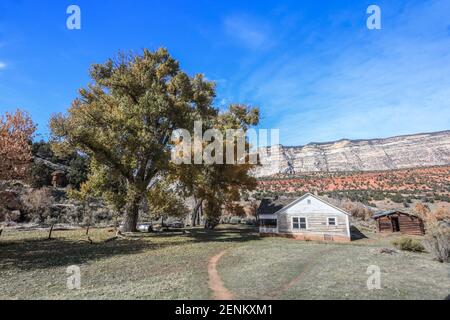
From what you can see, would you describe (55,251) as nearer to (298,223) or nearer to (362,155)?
(298,223)

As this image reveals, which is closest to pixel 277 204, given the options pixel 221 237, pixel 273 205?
pixel 273 205

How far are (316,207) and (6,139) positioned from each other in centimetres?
3125

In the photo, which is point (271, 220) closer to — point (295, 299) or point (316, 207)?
point (316, 207)

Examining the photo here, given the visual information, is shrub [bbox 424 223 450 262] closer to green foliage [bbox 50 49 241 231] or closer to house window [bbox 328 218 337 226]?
house window [bbox 328 218 337 226]

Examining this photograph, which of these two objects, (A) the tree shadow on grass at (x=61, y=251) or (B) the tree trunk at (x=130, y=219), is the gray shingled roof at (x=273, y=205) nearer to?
(A) the tree shadow on grass at (x=61, y=251)

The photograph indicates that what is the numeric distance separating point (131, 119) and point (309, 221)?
23319 mm

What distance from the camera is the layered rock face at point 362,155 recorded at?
16238 centimetres

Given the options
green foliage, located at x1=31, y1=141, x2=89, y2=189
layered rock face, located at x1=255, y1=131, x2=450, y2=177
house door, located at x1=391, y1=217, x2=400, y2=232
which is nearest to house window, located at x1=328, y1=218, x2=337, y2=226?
house door, located at x1=391, y1=217, x2=400, y2=232

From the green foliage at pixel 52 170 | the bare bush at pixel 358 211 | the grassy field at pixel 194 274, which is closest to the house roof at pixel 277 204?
the grassy field at pixel 194 274

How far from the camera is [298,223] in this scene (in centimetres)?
3534

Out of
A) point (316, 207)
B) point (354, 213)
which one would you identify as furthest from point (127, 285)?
point (354, 213)

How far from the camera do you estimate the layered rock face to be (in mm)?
162375

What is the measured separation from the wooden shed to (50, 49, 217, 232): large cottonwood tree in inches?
1285

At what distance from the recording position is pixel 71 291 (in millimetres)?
11352
